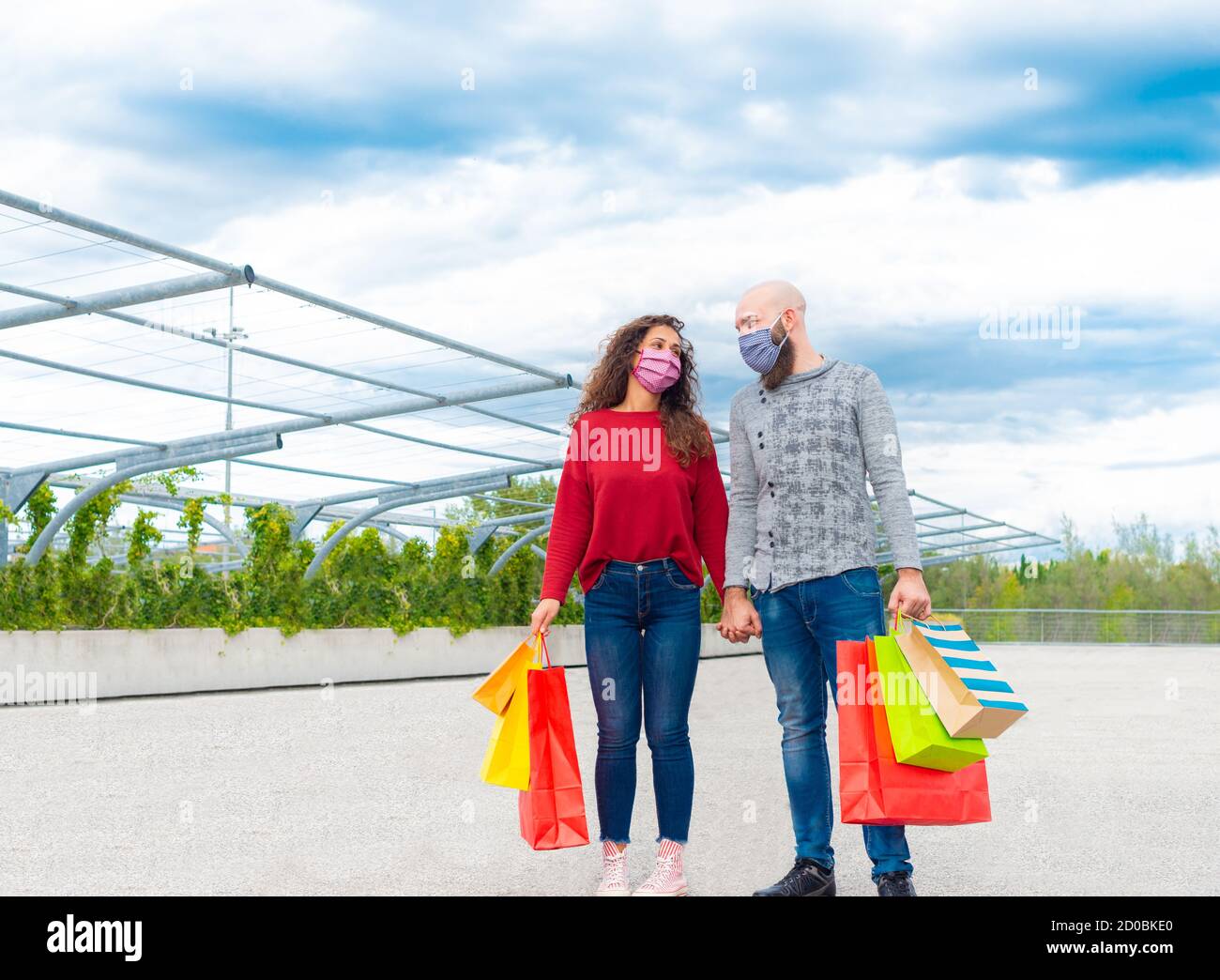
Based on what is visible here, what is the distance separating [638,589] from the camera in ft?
13.2

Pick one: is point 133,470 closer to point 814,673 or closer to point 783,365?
point 783,365

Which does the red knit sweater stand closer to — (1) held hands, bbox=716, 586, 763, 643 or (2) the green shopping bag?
(1) held hands, bbox=716, 586, 763, 643

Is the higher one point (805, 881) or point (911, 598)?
point (911, 598)

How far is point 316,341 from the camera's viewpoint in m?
12.3

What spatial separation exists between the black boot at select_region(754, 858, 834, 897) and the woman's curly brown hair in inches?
54.5

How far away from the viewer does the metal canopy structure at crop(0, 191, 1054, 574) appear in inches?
366

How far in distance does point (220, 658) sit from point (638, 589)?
1156 centimetres

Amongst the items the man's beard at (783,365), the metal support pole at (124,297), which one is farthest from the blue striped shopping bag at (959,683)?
the metal support pole at (124,297)

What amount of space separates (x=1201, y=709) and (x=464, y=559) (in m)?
12.0

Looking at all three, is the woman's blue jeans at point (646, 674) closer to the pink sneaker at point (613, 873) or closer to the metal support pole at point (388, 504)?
the pink sneaker at point (613, 873)

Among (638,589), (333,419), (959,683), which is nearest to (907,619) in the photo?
(959,683)

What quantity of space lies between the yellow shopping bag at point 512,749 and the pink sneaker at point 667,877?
1.71ft

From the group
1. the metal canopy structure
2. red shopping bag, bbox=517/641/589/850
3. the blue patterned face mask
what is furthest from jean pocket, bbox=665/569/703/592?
the metal canopy structure
